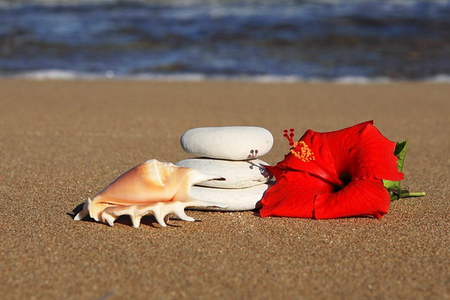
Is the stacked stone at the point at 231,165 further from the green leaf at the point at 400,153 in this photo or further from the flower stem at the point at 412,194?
the flower stem at the point at 412,194

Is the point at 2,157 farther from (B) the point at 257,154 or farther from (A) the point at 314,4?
(A) the point at 314,4

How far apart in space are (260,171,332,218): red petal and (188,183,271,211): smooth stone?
7cm

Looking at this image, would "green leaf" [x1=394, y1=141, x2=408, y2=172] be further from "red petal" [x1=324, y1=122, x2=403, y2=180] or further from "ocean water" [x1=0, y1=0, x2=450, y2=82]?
"ocean water" [x1=0, y1=0, x2=450, y2=82]

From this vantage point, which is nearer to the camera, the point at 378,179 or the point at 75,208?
the point at 378,179

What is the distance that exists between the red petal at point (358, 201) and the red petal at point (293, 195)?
0.21 feet

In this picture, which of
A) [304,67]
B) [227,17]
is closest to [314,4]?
[227,17]

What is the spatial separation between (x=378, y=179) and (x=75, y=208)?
4.59ft

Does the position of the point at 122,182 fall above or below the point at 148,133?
above

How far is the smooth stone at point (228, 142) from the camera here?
282 cm

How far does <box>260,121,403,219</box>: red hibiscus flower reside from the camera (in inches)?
103

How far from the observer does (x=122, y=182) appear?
2.62m

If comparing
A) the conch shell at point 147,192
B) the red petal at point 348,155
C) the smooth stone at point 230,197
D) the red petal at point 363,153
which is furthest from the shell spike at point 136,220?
the red petal at point 363,153

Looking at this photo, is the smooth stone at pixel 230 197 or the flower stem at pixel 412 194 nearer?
the smooth stone at pixel 230 197

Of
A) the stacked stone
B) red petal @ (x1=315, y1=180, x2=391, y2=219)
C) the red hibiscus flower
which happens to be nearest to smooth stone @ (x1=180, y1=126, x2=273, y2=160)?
the stacked stone
